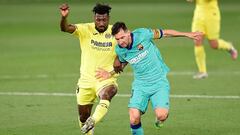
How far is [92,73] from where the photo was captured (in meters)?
14.4

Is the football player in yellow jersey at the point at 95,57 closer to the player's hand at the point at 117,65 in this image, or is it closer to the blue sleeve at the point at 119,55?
the player's hand at the point at 117,65

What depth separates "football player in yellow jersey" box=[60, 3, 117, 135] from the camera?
14109mm

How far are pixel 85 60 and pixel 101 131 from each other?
144cm

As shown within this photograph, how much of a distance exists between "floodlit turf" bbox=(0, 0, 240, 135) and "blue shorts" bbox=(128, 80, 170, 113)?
1342 mm

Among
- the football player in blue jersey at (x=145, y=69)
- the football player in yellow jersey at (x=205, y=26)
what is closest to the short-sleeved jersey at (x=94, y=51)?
the football player in blue jersey at (x=145, y=69)

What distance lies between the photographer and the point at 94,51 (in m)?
14.4

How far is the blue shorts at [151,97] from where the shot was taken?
1342cm

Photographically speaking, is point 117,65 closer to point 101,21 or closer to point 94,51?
point 94,51

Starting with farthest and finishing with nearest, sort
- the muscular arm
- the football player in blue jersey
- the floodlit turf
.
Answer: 1. the floodlit turf
2. the muscular arm
3. the football player in blue jersey

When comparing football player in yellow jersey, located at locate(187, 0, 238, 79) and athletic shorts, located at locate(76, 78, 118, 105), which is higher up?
athletic shorts, located at locate(76, 78, 118, 105)

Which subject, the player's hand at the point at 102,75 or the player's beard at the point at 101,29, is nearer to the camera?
the player's hand at the point at 102,75

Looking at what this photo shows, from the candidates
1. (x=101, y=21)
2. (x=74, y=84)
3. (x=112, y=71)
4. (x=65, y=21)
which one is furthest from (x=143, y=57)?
(x=74, y=84)

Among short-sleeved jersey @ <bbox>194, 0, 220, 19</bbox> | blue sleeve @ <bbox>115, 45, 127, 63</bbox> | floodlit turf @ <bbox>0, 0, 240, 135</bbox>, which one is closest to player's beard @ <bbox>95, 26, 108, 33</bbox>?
blue sleeve @ <bbox>115, 45, 127, 63</bbox>

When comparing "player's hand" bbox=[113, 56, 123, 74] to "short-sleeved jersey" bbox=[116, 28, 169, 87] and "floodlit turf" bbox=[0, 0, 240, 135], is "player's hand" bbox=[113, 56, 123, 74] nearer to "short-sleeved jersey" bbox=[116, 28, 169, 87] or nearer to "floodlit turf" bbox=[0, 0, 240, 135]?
"short-sleeved jersey" bbox=[116, 28, 169, 87]
